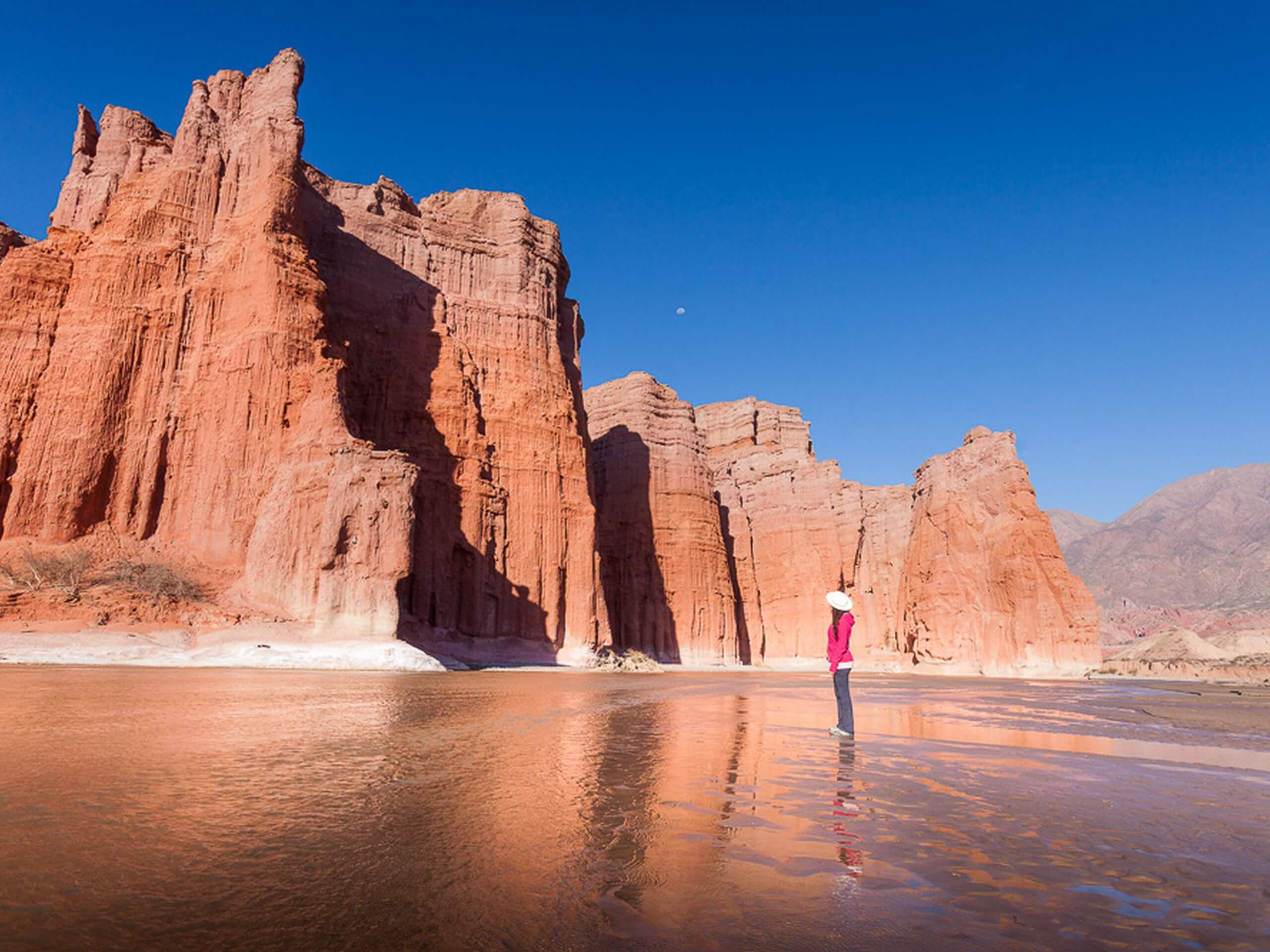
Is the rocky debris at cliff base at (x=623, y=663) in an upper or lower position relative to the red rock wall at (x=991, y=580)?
lower

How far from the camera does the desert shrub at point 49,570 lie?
91.7ft

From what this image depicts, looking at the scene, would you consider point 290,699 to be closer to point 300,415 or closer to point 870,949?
point 870,949

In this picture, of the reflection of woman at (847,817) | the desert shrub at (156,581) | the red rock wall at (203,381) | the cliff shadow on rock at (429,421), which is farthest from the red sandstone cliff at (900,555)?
the reflection of woman at (847,817)

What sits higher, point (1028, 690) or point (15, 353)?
Answer: point (15, 353)

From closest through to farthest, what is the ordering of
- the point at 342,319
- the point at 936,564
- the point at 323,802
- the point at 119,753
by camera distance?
the point at 323,802 → the point at 119,753 → the point at 342,319 → the point at 936,564

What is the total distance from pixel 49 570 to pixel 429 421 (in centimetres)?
2097

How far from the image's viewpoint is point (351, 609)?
3000cm

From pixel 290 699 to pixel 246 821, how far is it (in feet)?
28.7

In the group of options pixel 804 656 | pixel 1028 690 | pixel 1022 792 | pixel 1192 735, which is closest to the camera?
pixel 1022 792

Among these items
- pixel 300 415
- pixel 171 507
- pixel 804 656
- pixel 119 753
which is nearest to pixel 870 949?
pixel 119 753

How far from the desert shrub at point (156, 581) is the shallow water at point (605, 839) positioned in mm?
22362

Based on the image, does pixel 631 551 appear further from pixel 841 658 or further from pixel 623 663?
pixel 841 658

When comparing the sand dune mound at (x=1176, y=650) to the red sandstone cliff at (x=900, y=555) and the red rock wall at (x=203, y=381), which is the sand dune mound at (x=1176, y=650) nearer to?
the red sandstone cliff at (x=900, y=555)

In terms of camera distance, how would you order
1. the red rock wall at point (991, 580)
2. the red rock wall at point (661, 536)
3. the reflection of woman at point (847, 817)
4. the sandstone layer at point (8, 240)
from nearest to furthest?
the reflection of woman at point (847, 817) → the sandstone layer at point (8, 240) → the red rock wall at point (991, 580) → the red rock wall at point (661, 536)
